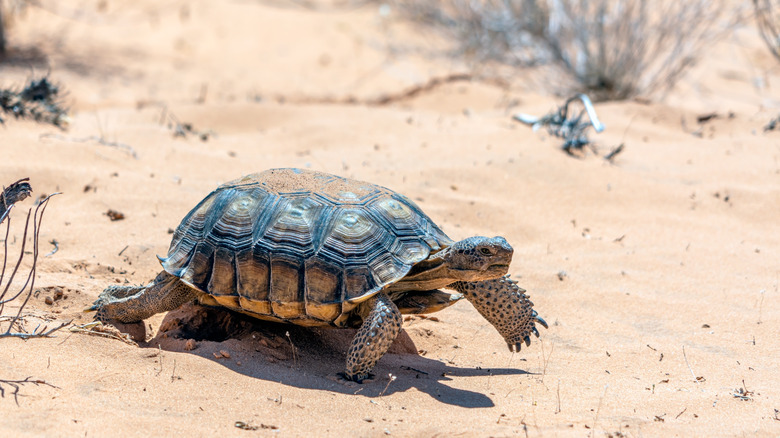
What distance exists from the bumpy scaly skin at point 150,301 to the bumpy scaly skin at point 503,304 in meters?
1.54

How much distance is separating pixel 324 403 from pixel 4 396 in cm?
136

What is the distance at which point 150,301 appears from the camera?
430 cm

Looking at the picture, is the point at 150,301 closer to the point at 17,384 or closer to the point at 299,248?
the point at 299,248

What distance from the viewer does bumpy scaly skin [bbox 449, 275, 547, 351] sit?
4.32 metres

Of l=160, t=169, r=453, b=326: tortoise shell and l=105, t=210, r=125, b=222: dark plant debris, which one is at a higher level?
l=160, t=169, r=453, b=326: tortoise shell

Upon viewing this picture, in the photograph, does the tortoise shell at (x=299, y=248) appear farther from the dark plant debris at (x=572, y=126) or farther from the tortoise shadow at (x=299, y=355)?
the dark plant debris at (x=572, y=126)

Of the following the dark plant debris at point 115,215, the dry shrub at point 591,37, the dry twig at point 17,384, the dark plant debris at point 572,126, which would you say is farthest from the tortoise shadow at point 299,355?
the dry shrub at point 591,37

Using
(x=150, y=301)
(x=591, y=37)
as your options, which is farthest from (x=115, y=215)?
(x=591, y=37)

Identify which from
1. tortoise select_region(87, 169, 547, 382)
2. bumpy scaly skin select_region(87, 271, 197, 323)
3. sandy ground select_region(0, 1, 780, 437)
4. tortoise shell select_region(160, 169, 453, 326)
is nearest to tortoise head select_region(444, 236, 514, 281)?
tortoise select_region(87, 169, 547, 382)

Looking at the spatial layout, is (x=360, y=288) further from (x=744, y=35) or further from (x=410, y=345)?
(x=744, y=35)

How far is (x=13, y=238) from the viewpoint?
5.30 metres

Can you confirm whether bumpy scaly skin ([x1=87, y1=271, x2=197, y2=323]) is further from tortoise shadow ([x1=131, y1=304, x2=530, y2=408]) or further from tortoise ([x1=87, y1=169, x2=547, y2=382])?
tortoise shadow ([x1=131, y1=304, x2=530, y2=408])

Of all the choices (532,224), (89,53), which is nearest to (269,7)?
(89,53)

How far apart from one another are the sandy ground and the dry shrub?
0.65 meters
